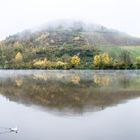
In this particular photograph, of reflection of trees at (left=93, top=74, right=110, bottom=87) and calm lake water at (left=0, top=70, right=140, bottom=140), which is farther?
reflection of trees at (left=93, top=74, right=110, bottom=87)

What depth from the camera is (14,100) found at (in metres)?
34.8

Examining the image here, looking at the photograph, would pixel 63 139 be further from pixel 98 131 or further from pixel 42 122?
pixel 42 122

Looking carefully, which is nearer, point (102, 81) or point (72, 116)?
→ point (72, 116)

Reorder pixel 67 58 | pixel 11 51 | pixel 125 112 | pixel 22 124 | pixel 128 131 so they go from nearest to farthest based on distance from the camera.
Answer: pixel 128 131
pixel 22 124
pixel 125 112
pixel 67 58
pixel 11 51

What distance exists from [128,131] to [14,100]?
16.5 metres

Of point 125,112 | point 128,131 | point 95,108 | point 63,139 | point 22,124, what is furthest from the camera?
point 95,108

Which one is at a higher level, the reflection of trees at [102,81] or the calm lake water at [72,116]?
the reflection of trees at [102,81]

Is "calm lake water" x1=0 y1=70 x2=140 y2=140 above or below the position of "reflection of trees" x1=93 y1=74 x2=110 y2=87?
below

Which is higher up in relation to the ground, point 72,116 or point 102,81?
point 102,81

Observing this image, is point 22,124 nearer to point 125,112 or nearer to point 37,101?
point 125,112

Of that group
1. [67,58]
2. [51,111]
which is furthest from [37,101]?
[67,58]

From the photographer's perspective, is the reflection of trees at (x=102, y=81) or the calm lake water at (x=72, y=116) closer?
the calm lake water at (x=72, y=116)

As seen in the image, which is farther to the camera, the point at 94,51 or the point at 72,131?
the point at 94,51

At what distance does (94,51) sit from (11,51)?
43.4 m
